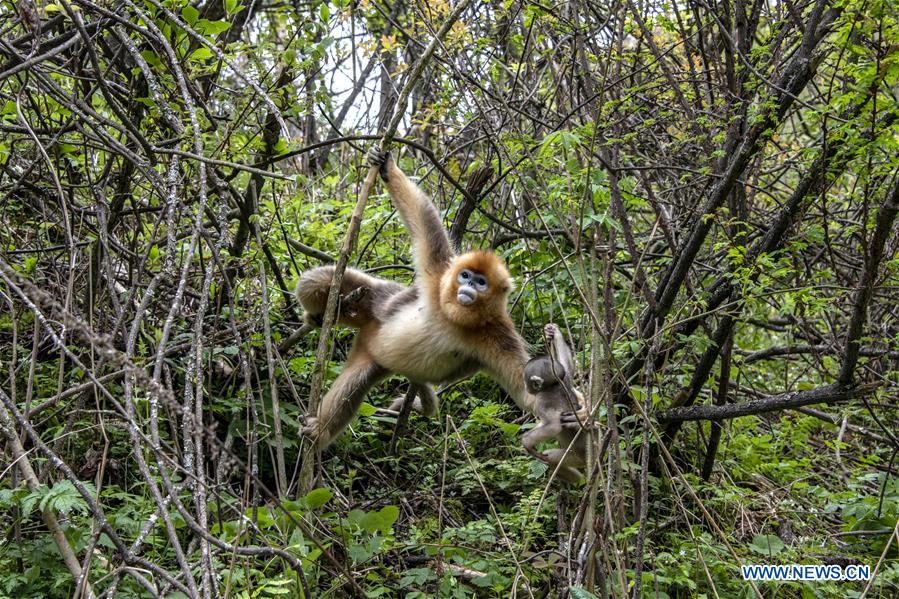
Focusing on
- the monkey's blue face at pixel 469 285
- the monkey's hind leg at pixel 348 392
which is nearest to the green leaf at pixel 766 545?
the monkey's blue face at pixel 469 285

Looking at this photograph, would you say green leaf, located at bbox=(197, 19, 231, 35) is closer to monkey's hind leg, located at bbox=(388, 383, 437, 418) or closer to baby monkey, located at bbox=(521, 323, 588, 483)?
baby monkey, located at bbox=(521, 323, 588, 483)

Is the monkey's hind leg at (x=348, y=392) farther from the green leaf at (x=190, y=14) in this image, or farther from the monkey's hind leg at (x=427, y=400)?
the green leaf at (x=190, y=14)

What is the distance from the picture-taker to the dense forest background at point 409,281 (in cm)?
430

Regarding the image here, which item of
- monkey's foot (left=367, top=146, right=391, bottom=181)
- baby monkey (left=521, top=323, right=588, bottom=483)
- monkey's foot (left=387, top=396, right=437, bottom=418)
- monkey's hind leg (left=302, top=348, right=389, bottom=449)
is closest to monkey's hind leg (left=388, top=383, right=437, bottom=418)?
monkey's foot (left=387, top=396, right=437, bottom=418)

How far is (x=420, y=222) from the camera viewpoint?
20.4 feet

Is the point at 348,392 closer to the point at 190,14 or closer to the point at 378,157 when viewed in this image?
the point at 378,157

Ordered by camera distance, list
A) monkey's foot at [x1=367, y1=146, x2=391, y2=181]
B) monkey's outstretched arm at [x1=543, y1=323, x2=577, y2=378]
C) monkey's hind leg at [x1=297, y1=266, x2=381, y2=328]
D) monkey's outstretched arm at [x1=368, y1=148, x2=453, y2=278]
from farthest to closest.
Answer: monkey's outstretched arm at [x1=368, y1=148, x2=453, y2=278]
monkey's hind leg at [x1=297, y1=266, x2=381, y2=328]
monkey's outstretched arm at [x1=543, y1=323, x2=577, y2=378]
monkey's foot at [x1=367, y1=146, x2=391, y2=181]

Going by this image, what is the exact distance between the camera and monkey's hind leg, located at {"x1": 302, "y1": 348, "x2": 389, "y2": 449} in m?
5.86

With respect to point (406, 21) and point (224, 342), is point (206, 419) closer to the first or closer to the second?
point (224, 342)

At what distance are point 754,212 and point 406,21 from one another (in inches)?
230

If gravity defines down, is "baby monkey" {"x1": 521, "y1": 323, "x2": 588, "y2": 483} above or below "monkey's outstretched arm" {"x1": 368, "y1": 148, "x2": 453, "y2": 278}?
below

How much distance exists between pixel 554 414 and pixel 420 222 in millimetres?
1839

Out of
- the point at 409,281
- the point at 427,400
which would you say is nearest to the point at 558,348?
the point at 427,400

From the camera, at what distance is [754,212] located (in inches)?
282
